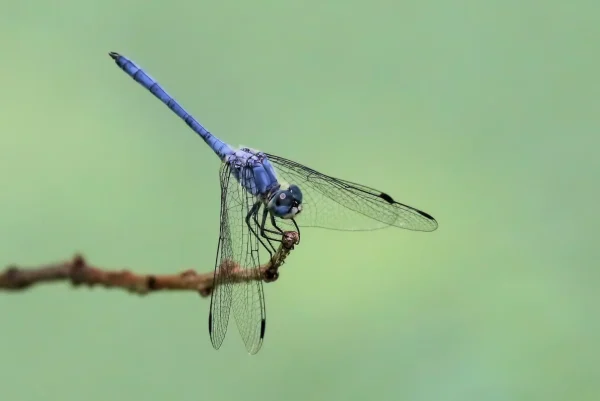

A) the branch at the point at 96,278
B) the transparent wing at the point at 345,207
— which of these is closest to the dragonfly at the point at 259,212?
the transparent wing at the point at 345,207

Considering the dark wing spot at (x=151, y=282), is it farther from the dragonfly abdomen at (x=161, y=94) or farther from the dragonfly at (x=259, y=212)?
the dragonfly abdomen at (x=161, y=94)

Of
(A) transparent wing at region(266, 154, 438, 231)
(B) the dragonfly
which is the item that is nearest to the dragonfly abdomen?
(B) the dragonfly

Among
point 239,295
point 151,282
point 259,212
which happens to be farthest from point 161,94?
point 151,282

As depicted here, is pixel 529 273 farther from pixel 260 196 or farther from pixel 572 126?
pixel 260 196

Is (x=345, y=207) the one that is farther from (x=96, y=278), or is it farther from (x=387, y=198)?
(x=96, y=278)

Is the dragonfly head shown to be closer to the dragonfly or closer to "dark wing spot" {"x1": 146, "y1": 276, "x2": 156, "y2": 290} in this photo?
the dragonfly

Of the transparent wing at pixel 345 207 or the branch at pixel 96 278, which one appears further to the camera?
the transparent wing at pixel 345 207

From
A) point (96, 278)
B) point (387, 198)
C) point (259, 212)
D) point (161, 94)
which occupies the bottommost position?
point (96, 278)
